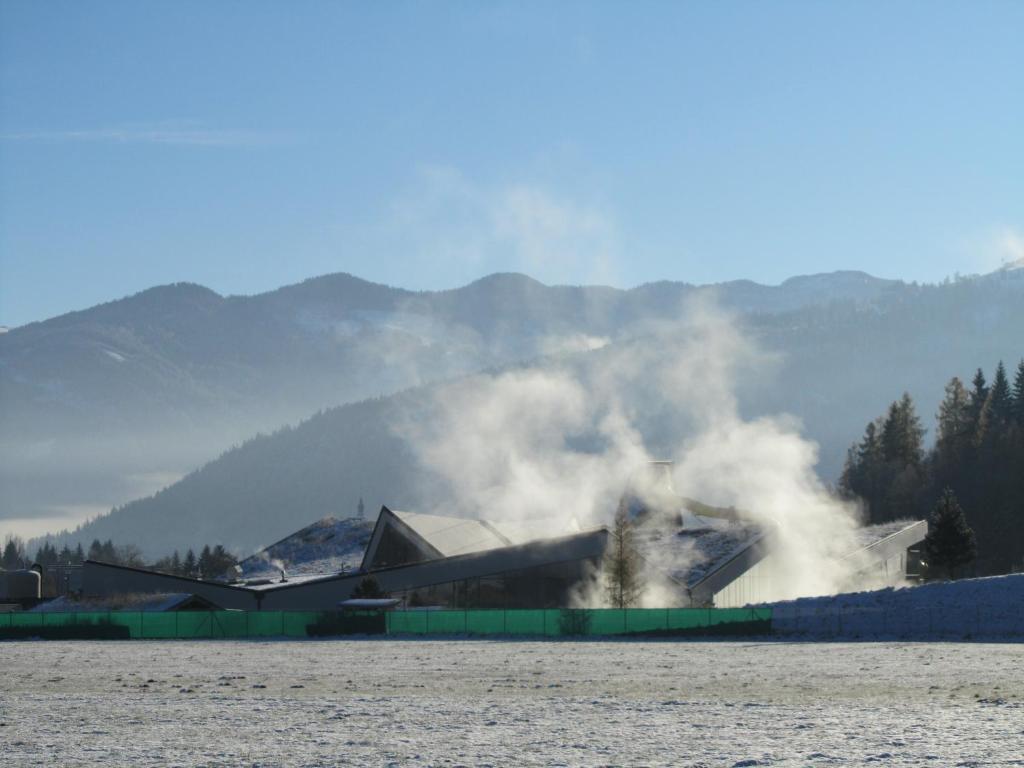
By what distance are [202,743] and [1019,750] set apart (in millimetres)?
15676

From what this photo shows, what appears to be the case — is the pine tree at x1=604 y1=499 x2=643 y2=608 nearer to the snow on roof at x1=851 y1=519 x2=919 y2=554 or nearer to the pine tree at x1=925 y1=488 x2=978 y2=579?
the pine tree at x1=925 y1=488 x2=978 y2=579

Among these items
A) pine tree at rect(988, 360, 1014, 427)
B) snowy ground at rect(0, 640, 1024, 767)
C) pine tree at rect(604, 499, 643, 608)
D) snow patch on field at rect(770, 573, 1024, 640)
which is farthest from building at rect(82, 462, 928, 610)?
snowy ground at rect(0, 640, 1024, 767)

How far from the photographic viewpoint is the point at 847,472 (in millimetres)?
Result: 189125

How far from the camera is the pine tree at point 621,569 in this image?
93.3m

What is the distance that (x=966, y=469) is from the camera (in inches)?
6304

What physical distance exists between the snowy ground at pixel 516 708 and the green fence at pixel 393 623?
14849 millimetres

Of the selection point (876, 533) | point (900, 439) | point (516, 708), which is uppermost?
point (900, 439)

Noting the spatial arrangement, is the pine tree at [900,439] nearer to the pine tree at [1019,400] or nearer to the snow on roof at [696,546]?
the pine tree at [1019,400]

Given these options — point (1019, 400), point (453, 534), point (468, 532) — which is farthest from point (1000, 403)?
point (453, 534)

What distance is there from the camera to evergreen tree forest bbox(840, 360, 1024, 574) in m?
146

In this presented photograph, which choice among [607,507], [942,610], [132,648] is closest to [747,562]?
[942,610]

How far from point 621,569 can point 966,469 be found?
3093 inches

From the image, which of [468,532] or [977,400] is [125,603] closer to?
[468,532]

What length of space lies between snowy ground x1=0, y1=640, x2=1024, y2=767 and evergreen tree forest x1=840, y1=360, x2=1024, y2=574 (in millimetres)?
92095
